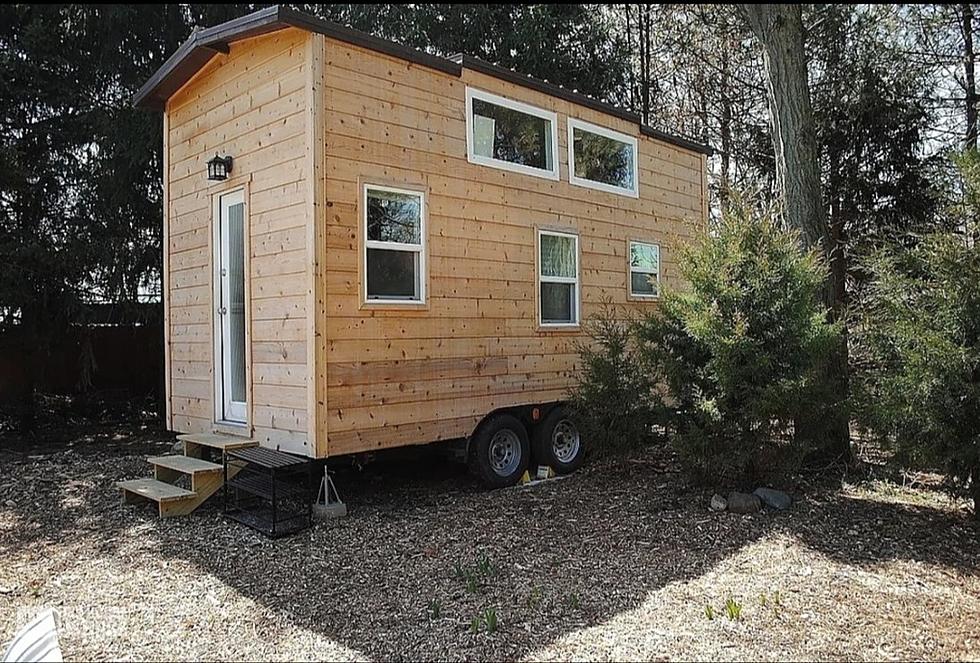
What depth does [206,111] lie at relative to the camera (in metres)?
6.59

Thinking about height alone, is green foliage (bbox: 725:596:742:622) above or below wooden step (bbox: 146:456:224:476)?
below

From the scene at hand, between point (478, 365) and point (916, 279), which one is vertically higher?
point (916, 279)

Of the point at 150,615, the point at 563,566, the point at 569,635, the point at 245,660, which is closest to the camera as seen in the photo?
the point at 245,660

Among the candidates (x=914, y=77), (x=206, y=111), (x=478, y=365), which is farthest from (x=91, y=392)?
(x=914, y=77)

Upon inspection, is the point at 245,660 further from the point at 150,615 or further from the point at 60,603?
the point at 60,603

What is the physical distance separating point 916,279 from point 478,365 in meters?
3.33

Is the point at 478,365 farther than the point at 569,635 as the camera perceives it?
Yes

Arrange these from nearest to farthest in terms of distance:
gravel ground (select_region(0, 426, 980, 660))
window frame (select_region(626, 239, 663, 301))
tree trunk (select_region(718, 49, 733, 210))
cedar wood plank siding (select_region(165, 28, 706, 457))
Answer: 1. gravel ground (select_region(0, 426, 980, 660))
2. cedar wood plank siding (select_region(165, 28, 706, 457))
3. window frame (select_region(626, 239, 663, 301))
4. tree trunk (select_region(718, 49, 733, 210))

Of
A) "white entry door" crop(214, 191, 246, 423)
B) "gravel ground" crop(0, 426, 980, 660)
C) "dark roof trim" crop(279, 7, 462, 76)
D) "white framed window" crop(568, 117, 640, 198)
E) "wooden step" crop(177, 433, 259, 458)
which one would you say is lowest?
"gravel ground" crop(0, 426, 980, 660)

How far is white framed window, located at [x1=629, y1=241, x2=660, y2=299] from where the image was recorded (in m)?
8.21

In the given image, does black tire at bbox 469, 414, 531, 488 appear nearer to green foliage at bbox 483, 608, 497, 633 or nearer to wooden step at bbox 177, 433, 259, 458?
wooden step at bbox 177, 433, 259, 458

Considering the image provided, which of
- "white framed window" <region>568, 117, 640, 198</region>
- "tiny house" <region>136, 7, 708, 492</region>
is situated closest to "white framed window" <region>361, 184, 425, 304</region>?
"tiny house" <region>136, 7, 708, 492</region>

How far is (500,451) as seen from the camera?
22.2 ft

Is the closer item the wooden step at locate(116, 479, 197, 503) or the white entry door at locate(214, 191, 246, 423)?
the wooden step at locate(116, 479, 197, 503)
